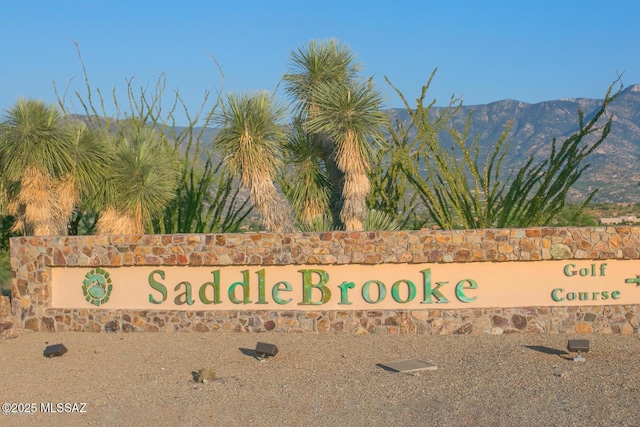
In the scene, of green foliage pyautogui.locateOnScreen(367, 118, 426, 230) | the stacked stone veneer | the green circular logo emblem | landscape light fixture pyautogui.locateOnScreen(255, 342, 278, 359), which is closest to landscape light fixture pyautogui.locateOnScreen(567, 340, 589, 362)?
the stacked stone veneer

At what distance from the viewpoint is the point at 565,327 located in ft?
43.8

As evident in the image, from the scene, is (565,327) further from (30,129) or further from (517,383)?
(30,129)

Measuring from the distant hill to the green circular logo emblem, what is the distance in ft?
230

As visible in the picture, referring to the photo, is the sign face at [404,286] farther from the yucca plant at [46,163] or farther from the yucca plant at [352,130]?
the yucca plant at [46,163]

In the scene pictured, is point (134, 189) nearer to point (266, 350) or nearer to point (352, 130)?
point (352, 130)

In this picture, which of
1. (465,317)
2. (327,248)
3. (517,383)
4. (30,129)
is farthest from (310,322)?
(30,129)

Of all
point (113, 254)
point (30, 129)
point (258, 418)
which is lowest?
point (258, 418)

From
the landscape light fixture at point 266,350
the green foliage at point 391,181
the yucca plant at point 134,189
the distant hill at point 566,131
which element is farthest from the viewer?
the distant hill at point 566,131

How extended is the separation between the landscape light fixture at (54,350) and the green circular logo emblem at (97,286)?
2.27 meters

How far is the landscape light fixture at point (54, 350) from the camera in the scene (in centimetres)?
1195

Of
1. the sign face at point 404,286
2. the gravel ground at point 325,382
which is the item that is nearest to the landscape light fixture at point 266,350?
the gravel ground at point 325,382

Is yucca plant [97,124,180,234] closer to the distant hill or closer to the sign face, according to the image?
the sign face

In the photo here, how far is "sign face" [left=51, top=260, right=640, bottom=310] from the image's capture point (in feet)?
44.2

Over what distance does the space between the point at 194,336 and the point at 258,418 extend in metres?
5.16
